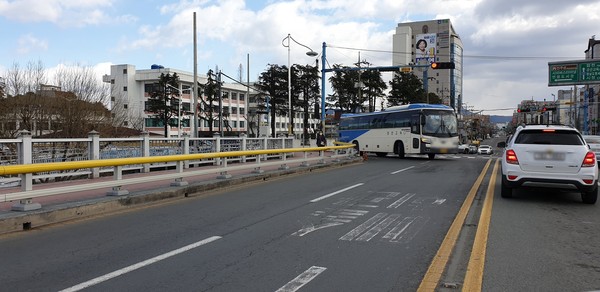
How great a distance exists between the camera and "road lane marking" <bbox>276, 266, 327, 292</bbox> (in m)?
4.64

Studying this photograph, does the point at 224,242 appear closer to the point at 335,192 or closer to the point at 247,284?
the point at 247,284

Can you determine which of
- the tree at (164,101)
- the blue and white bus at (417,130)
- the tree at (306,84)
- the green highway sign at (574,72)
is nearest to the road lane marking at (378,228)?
the blue and white bus at (417,130)

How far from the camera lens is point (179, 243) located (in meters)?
6.54

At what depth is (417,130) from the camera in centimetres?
2709

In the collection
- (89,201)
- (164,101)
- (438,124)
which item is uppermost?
(164,101)

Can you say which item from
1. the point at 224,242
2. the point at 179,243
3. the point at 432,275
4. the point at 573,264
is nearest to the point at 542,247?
the point at 573,264

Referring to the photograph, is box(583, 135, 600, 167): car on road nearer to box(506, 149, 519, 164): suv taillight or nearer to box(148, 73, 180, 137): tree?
box(506, 149, 519, 164): suv taillight

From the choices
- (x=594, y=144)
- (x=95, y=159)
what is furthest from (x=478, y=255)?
(x=594, y=144)

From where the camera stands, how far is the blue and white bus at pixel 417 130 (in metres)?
26.8

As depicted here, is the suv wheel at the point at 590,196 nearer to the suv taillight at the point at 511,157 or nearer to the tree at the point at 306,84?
the suv taillight at the point at 511,157

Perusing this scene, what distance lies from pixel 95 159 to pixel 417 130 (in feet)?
64.5

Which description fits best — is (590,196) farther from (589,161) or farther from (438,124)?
(438,124)

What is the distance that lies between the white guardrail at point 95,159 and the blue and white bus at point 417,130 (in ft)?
35.0

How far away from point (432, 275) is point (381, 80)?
66.3 m
